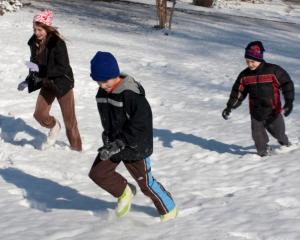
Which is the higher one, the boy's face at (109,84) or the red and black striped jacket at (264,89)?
the boy's face at (109,84)

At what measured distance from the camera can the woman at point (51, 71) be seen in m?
6.91

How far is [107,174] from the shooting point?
512 cm

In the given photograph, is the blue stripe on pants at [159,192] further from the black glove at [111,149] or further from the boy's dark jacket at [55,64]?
the boy's dark jacket at [55,64]

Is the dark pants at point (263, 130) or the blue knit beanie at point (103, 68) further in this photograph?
the dark pants at point (263, 130)

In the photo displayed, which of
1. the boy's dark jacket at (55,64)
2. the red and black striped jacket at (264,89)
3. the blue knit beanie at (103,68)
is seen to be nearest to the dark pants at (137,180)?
the blue knit beanie at (103,68)

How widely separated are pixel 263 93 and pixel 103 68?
295cm

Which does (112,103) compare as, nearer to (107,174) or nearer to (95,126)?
(107,174)

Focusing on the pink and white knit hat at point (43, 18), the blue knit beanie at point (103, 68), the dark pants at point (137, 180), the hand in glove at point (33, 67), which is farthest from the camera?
the hand in glove at point (33, 67)

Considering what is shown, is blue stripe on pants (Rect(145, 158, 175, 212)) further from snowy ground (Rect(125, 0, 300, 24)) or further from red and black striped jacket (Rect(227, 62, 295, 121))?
snowy ground (Rect(125, 0, 300, 24))

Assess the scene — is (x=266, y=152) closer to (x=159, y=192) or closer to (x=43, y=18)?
(x=159, y=192)

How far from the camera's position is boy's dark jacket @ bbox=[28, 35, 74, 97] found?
6.99 m

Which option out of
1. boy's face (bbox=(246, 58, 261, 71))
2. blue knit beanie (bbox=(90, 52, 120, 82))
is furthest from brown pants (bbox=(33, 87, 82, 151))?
blue knit beanie (bbox=(90, 52, 120, 82))

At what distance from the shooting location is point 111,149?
4.84 meters

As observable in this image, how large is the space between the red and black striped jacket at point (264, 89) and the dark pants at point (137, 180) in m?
2.48
